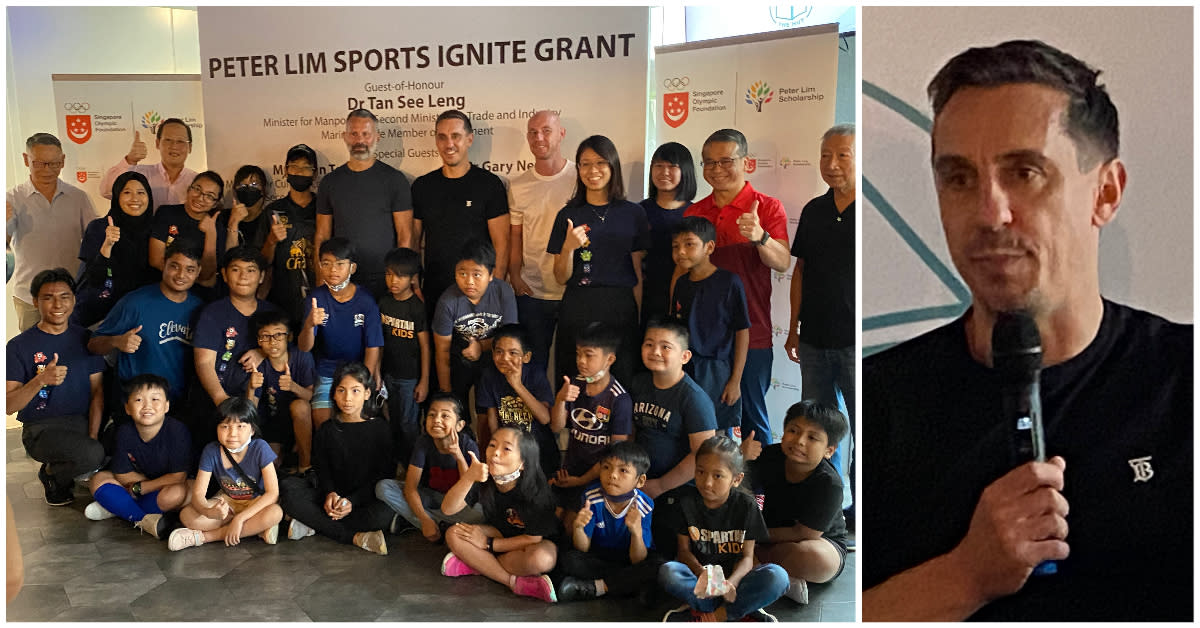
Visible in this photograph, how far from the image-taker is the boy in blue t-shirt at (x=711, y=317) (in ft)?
11.2

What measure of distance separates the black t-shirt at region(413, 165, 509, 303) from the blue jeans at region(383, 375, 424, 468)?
39 cm

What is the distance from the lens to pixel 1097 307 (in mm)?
2449

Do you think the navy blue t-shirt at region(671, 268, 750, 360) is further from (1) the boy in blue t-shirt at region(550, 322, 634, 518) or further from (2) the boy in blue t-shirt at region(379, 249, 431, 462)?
(2) the boy in blue t-shirt at region(379, 249, 431, 462)

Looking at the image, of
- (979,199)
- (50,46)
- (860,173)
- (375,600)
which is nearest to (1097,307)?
(979,199)

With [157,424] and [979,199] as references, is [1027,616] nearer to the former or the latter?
[979,199]

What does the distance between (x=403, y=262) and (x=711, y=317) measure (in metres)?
1.29

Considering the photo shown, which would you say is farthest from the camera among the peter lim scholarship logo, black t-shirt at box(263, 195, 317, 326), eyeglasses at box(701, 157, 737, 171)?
black t-shirt at box(263, 195, 317, 326)

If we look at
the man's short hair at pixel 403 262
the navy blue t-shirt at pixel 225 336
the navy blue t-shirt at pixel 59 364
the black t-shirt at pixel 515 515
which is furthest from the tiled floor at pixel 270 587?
the man's short hair at pixel 403 262

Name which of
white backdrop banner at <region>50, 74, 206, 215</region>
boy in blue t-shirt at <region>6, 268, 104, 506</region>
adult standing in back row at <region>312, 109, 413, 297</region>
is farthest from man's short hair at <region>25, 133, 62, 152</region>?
adult standing in back row at <region>312, 109, 413, 297</region>

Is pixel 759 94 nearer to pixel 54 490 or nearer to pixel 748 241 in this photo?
pixel 748 241

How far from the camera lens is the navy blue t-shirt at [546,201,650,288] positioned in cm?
357

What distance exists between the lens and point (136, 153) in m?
4.30

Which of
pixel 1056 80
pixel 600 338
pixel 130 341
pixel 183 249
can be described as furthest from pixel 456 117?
pixel 1056 80

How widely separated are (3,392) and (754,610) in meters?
3.01
